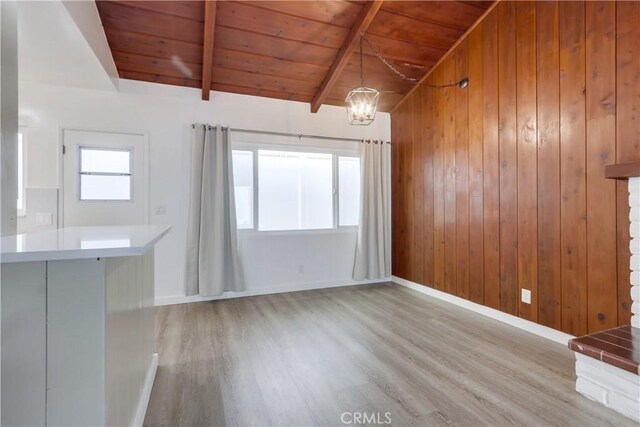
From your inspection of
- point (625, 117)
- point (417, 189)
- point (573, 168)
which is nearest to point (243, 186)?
point (417, 189)

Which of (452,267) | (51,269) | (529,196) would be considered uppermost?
(529,196)

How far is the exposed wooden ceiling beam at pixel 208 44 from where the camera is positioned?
2646mm

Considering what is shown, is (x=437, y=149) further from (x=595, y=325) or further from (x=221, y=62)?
(x=221, y=62)

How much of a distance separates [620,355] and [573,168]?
4.73ft

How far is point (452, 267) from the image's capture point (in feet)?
12.2

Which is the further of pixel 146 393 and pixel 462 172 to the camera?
pixel 462 172

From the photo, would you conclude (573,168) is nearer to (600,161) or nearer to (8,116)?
(600,161)

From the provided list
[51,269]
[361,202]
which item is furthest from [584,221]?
[51,269]

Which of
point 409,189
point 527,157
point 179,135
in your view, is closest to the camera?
point 527,157

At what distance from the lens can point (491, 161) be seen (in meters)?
3.21

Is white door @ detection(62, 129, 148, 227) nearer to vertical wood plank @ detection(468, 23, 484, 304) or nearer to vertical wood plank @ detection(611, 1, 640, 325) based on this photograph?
vertical wood plank @ detection(468, 23, 484, 304)

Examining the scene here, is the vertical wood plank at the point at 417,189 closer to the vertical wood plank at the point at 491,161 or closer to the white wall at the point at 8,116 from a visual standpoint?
the vertical wood plank at the point at 491,161

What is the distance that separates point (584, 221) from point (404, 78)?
2672mm

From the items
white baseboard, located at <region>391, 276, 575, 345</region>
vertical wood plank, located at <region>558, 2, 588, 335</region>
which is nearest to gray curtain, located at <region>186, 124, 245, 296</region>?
white baseboard, located at <region>391, 276, 575, 345</region>
